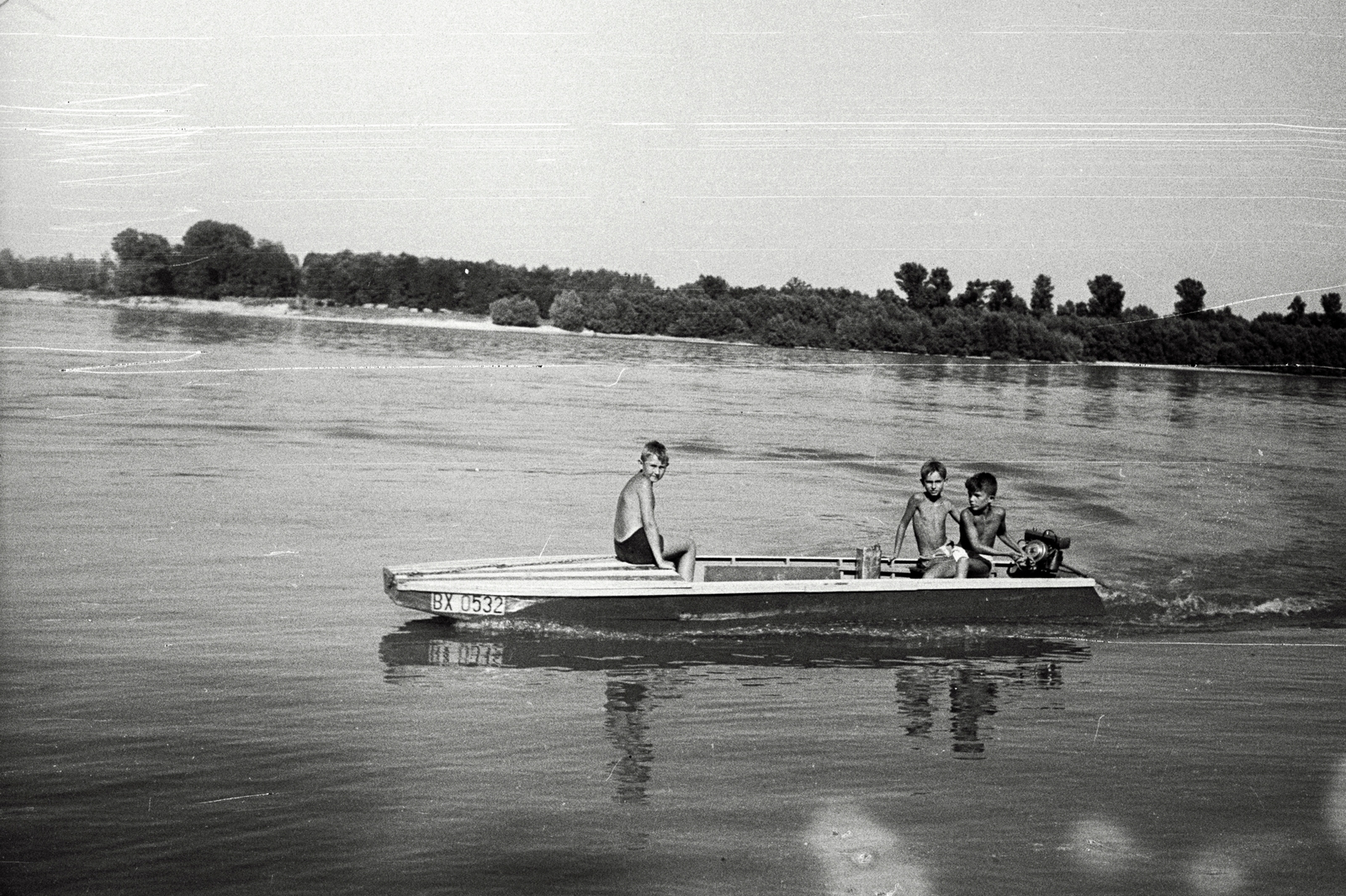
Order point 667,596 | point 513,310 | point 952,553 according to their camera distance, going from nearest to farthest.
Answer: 1. point 667,596
2. point 952,553
3. point 513,310

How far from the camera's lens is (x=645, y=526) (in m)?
10.5

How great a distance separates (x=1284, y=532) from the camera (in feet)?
65.0

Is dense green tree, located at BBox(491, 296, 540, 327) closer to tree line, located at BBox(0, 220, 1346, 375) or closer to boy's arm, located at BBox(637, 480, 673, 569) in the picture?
tree line, located at BBox(0, 220, 1346, 375)

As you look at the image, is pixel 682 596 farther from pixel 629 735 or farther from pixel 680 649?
pixel 629 735

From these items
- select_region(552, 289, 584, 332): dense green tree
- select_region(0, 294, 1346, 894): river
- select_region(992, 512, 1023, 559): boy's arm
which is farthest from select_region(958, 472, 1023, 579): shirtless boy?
select_region(552, 289, 584, 332): dense green tree

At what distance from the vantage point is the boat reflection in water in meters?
8.71

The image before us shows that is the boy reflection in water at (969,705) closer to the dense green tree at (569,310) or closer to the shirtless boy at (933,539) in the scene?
the shirtless boy at (933,539)

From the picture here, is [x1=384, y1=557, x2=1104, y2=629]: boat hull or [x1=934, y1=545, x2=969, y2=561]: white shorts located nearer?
[x1=384, y1=557, x2=1104, y2=629]: boat hull

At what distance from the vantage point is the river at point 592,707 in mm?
6098

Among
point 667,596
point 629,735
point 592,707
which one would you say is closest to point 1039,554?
point 667,596

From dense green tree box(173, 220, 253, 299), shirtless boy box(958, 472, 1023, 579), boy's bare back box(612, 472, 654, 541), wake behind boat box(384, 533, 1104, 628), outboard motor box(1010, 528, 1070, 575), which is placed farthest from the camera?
dense green tree box(173, 220, 253, 299)

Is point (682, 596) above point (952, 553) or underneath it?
underneath

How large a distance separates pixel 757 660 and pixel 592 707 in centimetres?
185

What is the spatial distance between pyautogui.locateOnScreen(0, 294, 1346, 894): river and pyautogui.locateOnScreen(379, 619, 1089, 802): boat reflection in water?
0.04 m
